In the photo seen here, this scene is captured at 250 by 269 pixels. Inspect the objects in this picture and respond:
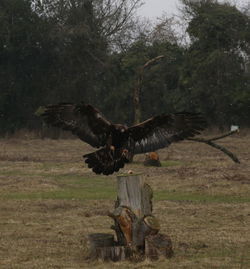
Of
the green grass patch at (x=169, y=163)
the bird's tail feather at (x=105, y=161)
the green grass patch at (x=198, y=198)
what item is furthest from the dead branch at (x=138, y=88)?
the bird's tail feather at (x=105, y=161)

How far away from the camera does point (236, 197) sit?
1686 centimetres

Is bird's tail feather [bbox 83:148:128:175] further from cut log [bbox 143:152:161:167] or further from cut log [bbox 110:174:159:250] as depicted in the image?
cut log [bbox 143:152:161:167]

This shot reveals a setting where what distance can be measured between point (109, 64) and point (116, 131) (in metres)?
36.9

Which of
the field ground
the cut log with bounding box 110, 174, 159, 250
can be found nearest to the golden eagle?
Result: the cut log with bounding box 110, 174, 159, 250

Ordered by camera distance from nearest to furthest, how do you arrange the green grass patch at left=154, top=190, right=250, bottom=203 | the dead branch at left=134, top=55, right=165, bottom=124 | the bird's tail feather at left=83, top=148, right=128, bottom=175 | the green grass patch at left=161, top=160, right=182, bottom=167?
the bird's tail feather at left=83, top=148, right=128, bottom=175, the green grass patch at left=154, top=190, right=250, bottom=203, the green grass patch at left=161, top=160, right=182, bottom=167, the dead branch at left=134, top=55, right=165, bottom=124

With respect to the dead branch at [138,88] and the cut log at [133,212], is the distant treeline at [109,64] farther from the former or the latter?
the cut log at [133,212]

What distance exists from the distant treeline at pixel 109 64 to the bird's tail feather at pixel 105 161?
32.8 metres

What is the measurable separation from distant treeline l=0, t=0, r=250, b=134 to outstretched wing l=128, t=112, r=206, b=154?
1272 inches

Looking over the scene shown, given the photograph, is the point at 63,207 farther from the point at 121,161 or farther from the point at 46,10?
the point at 46,10

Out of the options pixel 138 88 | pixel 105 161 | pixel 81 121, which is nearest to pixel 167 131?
pixel 105 161

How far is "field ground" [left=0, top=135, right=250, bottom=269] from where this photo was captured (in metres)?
10.2

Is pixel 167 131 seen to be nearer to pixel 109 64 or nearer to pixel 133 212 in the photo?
pixel 133 212

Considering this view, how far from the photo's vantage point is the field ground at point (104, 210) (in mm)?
10234

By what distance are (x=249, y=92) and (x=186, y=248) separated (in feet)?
106
